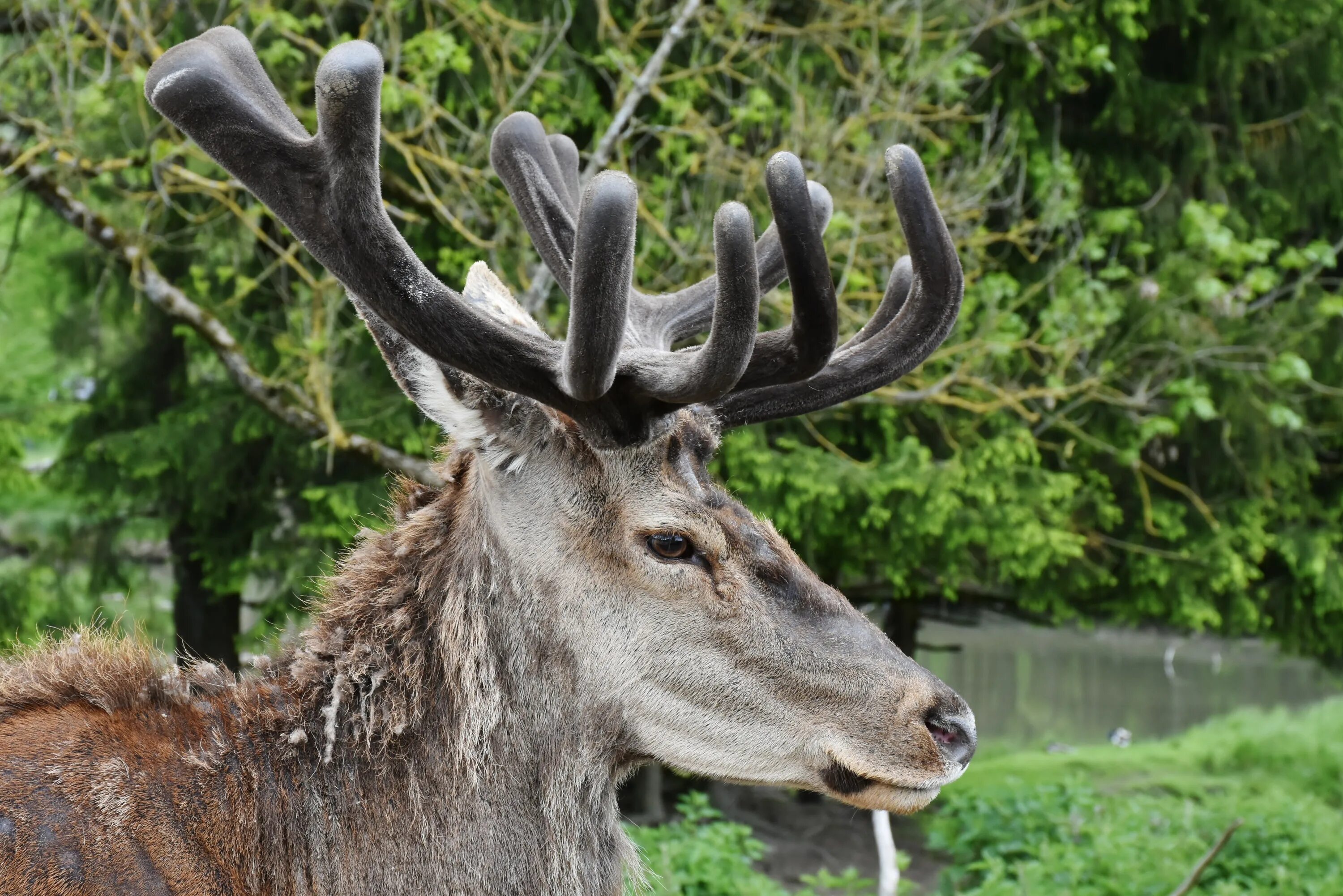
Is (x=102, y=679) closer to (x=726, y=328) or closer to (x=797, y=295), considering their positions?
(x=726, y=328)

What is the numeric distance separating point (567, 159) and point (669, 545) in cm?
151

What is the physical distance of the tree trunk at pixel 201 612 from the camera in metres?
9.27

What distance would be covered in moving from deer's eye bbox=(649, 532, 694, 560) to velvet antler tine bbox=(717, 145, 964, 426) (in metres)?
0.43

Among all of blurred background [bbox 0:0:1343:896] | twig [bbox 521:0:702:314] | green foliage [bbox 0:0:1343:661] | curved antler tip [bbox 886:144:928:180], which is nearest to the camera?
curved antler tip [bbox 886:144:928:180]

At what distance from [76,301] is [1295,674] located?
69.4 ft

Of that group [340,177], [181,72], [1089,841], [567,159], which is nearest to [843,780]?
[340,177]

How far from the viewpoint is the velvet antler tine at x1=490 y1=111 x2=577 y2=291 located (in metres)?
3.44

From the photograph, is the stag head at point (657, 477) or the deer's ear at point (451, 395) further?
the deer's ear at point (451, 395)

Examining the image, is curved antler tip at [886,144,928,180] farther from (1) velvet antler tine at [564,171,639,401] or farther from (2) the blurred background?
(2) the blurred background

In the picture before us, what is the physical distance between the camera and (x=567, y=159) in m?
3.78

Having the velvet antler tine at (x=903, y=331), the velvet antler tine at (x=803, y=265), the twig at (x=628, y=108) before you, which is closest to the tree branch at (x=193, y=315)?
the twig at (x=628, y=108)

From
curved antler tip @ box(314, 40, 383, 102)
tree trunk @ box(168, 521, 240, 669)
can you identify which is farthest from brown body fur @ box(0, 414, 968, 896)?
tree trunk @ box(168, 521, 240, 669)

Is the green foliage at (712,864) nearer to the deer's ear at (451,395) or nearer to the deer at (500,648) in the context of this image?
the deer at (500,648)

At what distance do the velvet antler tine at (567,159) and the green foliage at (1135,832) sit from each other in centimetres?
364
